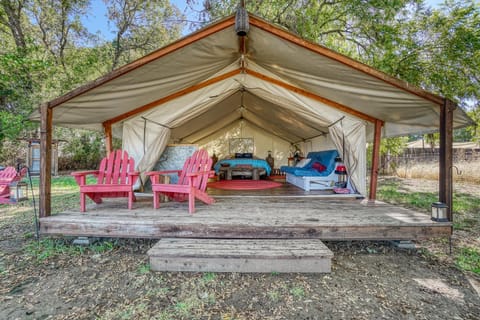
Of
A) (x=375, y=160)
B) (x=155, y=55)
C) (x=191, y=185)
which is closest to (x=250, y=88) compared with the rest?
(x=155, y=55)

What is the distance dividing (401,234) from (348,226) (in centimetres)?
63

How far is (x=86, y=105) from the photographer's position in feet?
9.92

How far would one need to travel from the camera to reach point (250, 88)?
4258 millimetres

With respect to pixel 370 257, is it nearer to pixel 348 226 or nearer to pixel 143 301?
pixel 348 226

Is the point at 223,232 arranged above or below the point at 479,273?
above

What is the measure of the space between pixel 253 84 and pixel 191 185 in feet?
7.49

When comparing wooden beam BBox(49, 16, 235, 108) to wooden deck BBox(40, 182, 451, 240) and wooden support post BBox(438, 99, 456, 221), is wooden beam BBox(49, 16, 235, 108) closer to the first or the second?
wooden deck BBox(40, 182, 451, 240)

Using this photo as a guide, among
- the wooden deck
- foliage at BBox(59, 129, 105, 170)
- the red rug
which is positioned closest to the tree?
foliage at BBox(59, 129, 105, 170)

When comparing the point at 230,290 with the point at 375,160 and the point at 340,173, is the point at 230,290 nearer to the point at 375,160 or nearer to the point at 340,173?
the point at 375,160

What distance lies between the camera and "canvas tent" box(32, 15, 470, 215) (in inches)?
98.6

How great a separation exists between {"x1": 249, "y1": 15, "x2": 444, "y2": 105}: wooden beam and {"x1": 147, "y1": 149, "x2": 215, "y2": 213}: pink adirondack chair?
6.13 ft

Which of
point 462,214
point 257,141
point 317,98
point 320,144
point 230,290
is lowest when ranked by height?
point 230,290

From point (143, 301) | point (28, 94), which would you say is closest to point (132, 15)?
point (28, 94)

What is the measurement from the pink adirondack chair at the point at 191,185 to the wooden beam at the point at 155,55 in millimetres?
1246
